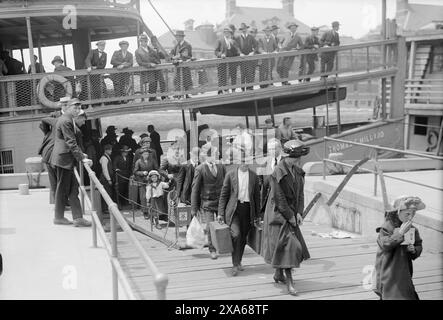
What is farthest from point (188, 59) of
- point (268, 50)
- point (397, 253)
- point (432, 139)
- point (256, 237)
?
point (432, 139)

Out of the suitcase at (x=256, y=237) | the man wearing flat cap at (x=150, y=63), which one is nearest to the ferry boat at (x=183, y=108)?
the man wearing flat cap at (x=150, y=63)

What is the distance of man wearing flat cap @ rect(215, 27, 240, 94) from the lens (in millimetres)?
13789

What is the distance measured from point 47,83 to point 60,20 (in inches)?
70.0

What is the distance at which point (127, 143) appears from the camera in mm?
12359

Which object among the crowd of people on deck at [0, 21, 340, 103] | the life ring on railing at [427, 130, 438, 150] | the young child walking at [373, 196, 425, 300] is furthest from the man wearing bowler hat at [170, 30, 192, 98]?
the life ring on railing at [427, 130, 438, 150]

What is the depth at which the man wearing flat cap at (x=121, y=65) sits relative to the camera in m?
12.6

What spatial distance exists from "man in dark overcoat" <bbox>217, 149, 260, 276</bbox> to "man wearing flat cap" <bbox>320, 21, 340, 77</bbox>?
934 cm

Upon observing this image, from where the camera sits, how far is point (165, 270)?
6.86 metres

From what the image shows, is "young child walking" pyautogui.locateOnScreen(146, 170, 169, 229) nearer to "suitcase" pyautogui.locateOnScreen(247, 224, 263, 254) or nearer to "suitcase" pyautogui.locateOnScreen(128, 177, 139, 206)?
"suitcase" pyautogui.locateOnScreen(128, 177, 139, 206)

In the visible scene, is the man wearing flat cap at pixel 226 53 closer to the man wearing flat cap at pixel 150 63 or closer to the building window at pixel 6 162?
the man wearing flat cap at pixel 150 63

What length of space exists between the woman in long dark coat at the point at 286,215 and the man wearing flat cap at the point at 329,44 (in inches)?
391

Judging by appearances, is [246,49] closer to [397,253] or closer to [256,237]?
[256,237]
